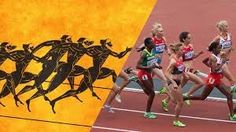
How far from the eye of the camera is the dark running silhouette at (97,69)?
Answer: 4992mm

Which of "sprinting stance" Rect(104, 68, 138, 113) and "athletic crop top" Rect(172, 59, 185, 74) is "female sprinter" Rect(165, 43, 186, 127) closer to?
"athletic crop top" Rect(172, 59, 185, 74)

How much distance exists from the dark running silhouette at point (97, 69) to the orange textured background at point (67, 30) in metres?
0.04

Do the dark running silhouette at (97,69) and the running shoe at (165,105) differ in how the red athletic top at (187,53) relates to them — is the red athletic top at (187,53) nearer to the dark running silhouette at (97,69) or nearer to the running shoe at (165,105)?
the running shoe at (165,105)

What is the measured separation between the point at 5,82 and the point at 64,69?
554 millimetres

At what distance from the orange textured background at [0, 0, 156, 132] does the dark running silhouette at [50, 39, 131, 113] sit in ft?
0.14

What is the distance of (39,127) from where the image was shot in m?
5.04

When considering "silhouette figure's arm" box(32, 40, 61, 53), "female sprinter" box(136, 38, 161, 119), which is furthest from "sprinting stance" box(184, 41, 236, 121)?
"silhouette figure's arm" box(32, 40, 61, 53)

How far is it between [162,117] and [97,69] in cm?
598

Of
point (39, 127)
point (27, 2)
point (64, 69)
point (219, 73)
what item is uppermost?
point (27, 2)

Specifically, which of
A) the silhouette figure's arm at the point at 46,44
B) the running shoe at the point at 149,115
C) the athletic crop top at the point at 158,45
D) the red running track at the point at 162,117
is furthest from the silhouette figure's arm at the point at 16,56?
the athletic crop top at the point at 158,45

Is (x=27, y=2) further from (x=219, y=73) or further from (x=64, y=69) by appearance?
(x=219, y=73)

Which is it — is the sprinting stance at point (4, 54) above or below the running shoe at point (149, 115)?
above

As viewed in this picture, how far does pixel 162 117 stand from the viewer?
10852mm

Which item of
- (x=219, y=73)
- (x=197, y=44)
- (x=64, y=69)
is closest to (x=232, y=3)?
(x=197, y=44)
